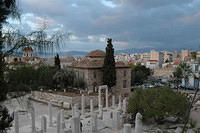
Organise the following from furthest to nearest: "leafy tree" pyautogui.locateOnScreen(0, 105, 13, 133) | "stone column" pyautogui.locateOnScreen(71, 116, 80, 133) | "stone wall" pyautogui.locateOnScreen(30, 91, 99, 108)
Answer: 1. "stone wall" pyautogui.locateOnScreen(30, 91, 99, 108)
2. "stone column" pyautogui.locateOnScreen(71, 116, 80, 133)
3. "leafy tree" pyautogui.locateOnScreen(0, 105, 13, 133)

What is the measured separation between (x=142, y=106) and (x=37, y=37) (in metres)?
10.3

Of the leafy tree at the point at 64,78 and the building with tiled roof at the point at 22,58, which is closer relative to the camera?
the building with tiled roof at the point at 22,58

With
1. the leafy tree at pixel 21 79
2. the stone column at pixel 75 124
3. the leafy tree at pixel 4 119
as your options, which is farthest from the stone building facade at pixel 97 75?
the leafy tree at pixel 4 119

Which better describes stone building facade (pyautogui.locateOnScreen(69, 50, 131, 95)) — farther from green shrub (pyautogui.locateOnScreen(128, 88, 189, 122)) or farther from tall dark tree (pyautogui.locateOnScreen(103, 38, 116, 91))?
green shrub (pyautogui.locateOnScreen(128, 88, 189, 122))

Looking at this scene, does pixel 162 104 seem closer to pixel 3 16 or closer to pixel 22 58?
pixel 22 58

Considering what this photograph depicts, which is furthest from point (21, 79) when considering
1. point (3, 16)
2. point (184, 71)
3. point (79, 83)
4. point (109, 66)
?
point (79, 83)

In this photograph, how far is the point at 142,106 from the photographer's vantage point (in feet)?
40.2

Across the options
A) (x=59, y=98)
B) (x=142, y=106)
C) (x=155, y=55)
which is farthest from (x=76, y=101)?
(x=155, y=55)

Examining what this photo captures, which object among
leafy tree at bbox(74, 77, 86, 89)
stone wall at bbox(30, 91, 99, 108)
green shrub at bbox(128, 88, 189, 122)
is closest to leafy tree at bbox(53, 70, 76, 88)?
leafy tree at bbox(74, 77, 86, 89)

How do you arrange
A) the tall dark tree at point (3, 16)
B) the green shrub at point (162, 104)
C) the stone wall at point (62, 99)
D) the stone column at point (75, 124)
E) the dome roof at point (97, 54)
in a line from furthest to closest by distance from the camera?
1. the dome roof at point (97, 54)
2. the stone wall at point (62, 99)
3. the green shrub at point (162, 104)
4. the stone column at point (75, 124)
5. the tall dark tree at point (3, 16)

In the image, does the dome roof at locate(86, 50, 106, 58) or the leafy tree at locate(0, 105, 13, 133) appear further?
the dome roof at locate(86, 50, 106, 58)

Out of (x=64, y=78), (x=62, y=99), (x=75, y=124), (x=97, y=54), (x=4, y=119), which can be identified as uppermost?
(x=97, y=54)

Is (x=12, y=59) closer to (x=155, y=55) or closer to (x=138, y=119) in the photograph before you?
(x=138, y=119)

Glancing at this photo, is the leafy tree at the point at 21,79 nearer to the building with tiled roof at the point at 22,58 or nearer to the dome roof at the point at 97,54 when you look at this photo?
the building with tiled roof at the point at 22,58
